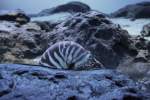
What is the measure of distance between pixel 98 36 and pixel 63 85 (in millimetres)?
2608

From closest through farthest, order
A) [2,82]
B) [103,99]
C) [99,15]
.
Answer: [103,99] < [2,82] < [99,15]

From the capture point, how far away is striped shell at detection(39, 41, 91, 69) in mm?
2794

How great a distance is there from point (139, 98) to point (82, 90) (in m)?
0.25

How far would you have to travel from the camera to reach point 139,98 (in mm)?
1492

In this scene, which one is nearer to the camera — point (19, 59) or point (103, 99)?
point (103, 99)

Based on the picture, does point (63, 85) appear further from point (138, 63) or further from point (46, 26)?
point (46, 26)

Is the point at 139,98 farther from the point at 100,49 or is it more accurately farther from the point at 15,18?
the point at 15,18

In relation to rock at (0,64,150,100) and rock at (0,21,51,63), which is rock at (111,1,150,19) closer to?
rock at (0,21,51,63)

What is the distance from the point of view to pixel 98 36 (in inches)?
163

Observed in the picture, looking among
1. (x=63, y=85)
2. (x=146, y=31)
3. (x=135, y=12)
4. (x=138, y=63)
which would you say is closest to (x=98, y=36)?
(x=138, y=63)

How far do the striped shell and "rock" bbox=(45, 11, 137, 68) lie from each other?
0.85 m

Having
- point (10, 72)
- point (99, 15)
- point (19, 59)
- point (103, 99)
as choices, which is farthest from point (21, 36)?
point (103, 99)

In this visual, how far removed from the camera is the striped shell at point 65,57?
2.79 meters

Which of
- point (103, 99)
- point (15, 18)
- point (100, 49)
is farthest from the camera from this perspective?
point (15, 18)
